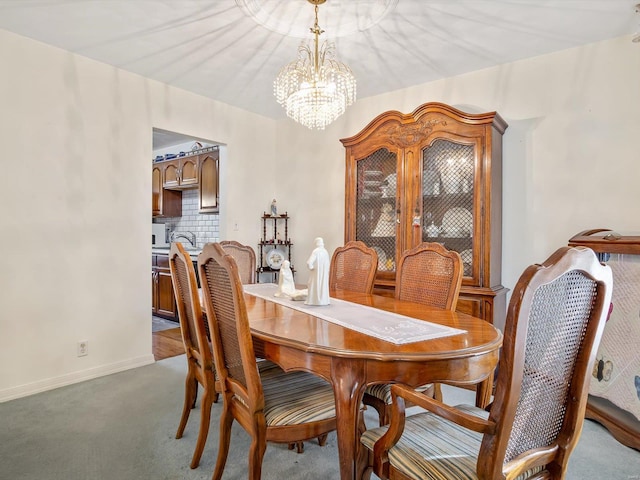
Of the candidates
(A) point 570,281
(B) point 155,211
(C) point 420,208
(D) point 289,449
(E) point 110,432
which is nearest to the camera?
(A) point 570,281

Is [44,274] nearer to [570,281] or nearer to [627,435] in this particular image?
[570,281]

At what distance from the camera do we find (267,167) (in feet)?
14.7

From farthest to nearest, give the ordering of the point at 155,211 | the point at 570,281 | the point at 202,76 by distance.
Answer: the point at 155,211 < the point at 202,76 < the point at 570,281

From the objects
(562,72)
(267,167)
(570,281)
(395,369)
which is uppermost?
(562,72)

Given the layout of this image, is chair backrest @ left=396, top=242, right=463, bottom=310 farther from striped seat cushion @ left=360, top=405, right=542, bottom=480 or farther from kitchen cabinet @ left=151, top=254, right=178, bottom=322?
Answer: kitchen cabinet @ left=151, top=254, right=178, bottom=322

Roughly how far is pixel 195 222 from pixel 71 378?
9.79ft

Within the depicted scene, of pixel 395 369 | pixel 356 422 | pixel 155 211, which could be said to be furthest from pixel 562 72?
pixel 155 211

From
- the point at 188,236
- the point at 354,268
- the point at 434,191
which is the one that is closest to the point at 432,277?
the point at 354,268

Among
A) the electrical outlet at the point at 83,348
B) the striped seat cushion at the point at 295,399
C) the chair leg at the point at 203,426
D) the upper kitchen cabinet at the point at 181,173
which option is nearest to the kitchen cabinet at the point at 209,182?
the upper kitchen cabinet at the point at 181,173

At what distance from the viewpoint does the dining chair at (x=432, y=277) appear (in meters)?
2.13

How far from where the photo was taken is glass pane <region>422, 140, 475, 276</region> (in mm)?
2898

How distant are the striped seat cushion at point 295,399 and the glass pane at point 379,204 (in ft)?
5.67

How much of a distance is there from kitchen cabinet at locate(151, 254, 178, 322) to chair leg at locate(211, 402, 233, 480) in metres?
3.31

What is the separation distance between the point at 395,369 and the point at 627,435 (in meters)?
1.76
